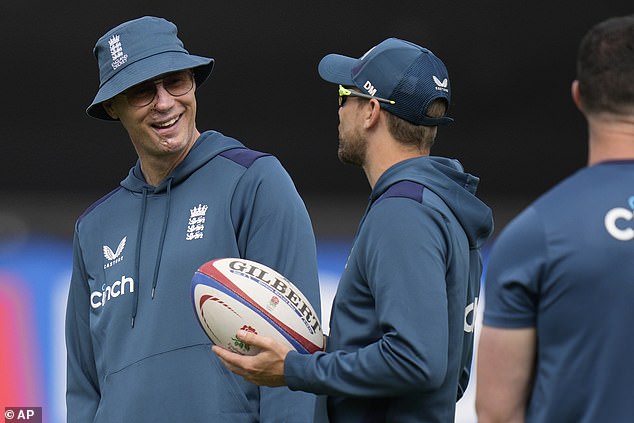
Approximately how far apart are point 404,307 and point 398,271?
3.3 inches

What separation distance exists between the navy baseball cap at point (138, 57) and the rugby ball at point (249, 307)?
0.74 meters

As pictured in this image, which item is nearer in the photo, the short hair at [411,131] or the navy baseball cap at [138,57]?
the short hair at [411,131]

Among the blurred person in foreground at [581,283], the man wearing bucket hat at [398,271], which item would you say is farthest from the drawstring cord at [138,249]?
the blurred person in foreground at [581,283]

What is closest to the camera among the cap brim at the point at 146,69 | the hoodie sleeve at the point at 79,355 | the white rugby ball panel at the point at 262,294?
the white rugby ball panel at the point at 262,294

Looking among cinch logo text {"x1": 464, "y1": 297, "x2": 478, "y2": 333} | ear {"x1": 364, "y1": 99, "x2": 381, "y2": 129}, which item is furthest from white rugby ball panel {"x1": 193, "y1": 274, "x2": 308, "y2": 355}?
ear {"x1": 364, "y1": 99, "x2": 381, "y2": 129}

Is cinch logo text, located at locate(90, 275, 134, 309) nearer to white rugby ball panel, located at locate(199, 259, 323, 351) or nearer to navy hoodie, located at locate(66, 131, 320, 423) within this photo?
navy hoodie, located at locate(66, 131, 320, 423)

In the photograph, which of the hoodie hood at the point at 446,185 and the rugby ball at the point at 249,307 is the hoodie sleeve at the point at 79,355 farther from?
the hoodie hood at the point at 446,185

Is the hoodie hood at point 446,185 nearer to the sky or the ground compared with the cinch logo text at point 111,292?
nearer to the sky

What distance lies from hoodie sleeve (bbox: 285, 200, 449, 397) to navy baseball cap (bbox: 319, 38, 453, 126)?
0.31 meters

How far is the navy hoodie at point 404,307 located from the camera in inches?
114

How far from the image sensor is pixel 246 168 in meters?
3.71

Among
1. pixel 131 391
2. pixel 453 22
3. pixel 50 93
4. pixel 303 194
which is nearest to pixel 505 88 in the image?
pixel 453 22

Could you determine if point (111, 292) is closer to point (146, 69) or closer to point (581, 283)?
point (146, 69)

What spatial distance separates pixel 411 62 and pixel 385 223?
527 mm
